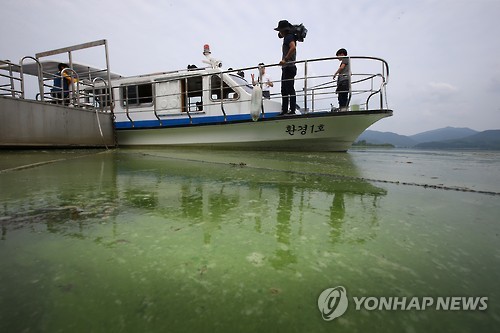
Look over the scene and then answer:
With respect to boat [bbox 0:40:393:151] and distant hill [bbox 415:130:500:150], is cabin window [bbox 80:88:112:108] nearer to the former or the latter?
boat [bbox 0:40:393:151]

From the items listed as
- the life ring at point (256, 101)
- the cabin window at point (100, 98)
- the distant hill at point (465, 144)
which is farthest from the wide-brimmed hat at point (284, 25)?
the distant hill at point (465, 144)

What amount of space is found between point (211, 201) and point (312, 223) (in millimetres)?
575

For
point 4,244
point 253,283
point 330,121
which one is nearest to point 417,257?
point 253,283

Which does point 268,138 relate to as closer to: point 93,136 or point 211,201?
point 93,136

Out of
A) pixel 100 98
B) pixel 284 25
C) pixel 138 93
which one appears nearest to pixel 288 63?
pixel 284 25

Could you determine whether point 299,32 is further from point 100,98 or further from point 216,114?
point 100,98

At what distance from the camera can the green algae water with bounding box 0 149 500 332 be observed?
504 mm

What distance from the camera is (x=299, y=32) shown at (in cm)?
583

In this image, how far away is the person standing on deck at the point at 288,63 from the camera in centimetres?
555

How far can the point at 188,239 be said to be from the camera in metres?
0.86

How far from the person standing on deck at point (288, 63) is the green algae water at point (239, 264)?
4716mm

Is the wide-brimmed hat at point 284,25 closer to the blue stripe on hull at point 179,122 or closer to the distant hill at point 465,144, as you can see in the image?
the blue stripe on hull at point 179,122

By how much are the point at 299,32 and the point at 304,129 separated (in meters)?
2.20

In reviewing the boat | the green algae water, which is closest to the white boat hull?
the boat
